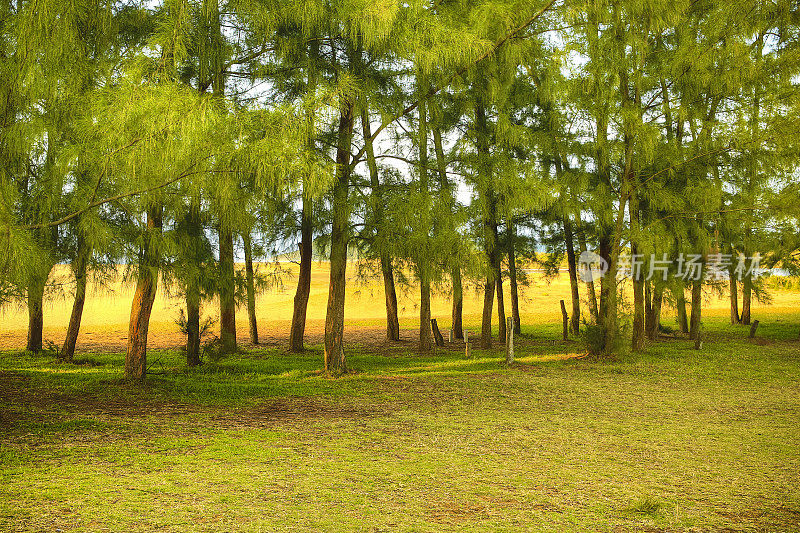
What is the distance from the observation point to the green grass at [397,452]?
4.32 meters

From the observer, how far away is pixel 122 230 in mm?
9109

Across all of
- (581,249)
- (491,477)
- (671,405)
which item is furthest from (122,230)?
(581,249)

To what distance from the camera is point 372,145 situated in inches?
484

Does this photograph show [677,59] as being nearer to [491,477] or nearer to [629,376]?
[629,376]

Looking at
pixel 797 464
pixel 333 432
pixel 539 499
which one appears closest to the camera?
pixel 539 499

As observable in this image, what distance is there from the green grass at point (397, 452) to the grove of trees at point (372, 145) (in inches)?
68.9

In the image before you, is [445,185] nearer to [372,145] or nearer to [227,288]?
[372,145]

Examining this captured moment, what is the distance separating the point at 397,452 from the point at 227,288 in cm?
568

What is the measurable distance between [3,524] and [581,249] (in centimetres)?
1719

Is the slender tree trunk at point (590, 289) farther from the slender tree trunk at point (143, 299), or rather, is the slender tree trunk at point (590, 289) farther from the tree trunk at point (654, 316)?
the slender tree trunk at point (143, 299)

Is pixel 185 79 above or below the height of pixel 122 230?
above

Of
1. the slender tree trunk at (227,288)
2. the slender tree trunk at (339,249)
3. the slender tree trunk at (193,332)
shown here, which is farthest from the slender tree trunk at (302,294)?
the slender tree trunk at (339,249)

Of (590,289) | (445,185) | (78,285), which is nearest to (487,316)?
(590,289)

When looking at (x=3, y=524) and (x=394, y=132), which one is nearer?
(x=3, y=524)
